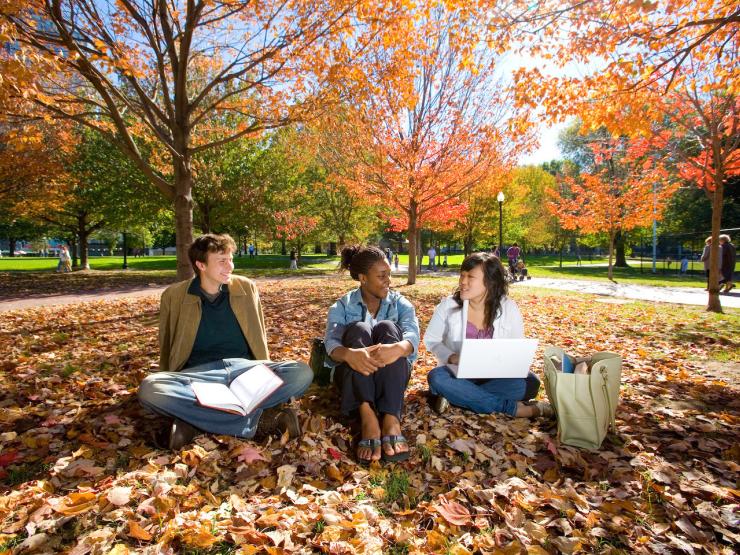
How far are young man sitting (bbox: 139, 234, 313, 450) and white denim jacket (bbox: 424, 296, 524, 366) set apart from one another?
1133 mm

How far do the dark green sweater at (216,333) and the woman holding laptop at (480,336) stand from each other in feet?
Answer: 5.33

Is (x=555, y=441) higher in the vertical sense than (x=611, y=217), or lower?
lower

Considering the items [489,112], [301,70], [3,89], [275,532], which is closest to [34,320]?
[3,89]

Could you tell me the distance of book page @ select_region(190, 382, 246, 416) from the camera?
8.77ft

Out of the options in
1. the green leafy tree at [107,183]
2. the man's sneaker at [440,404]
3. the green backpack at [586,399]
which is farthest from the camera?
the green leafy tree at [107,183]

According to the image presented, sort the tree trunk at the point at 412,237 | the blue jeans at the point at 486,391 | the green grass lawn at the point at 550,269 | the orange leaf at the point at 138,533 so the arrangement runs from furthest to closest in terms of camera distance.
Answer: the green grass lawn at the point at 550,269, the tree trunk at the point at 412,237, the blue jeans at the point at 486,391, the orange leaf at the point at 138,533

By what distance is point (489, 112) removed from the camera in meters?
12.2

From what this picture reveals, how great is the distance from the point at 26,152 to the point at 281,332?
1430 cm

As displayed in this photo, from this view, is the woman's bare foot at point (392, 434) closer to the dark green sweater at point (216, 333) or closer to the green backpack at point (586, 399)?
the green backpack at point (586, 399)

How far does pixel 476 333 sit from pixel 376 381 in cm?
109

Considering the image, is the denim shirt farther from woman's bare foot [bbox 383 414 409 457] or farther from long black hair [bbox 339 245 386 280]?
woman's bare foot [bbox 383 414 409 457]

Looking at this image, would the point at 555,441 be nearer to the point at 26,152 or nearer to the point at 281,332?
the point at 281,332

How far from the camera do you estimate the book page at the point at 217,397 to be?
267 centimetres

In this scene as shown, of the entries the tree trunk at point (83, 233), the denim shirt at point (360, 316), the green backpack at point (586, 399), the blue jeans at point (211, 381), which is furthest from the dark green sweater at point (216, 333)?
the tree trunk at point (83, 233)
